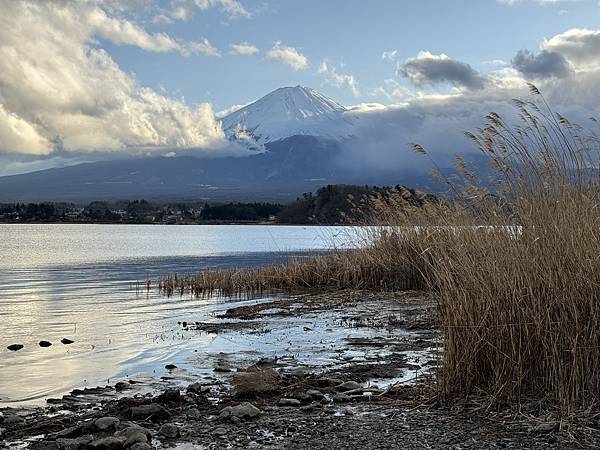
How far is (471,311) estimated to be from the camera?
22.6 ft

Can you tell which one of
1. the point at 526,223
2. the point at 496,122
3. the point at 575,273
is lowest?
the point at 575,273

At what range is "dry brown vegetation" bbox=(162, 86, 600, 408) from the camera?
20.7 ft

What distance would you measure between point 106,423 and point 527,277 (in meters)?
4.48

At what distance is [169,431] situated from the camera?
20.9 feet

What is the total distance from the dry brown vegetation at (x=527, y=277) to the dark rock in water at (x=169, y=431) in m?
2.78

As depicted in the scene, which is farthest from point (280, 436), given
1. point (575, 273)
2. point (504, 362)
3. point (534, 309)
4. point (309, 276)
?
point (309, 276)

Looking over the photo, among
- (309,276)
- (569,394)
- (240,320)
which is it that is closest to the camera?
(569,394)

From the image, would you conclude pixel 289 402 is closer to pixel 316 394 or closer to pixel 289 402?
pixel 289 402

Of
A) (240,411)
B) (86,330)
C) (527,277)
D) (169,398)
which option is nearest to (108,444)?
(240,411)

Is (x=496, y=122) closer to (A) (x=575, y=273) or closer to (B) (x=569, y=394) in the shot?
(A) (x=575, y=273)

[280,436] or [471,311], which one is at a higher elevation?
[471,311]

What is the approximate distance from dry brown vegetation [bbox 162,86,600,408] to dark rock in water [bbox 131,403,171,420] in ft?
9.83

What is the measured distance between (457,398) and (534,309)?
124cm

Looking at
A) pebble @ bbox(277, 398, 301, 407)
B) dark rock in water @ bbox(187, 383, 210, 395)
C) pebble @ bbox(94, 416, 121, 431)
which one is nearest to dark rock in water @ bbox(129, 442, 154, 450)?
pebble @ bbox(94, 416, 121, 431)
